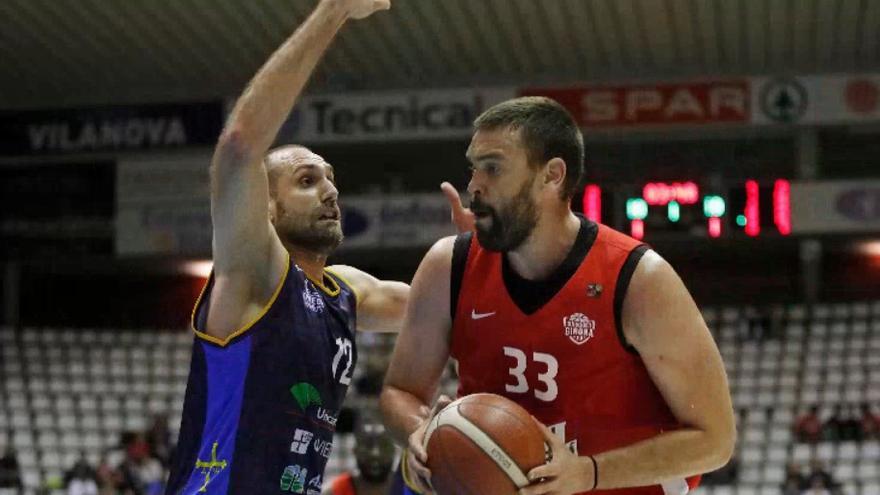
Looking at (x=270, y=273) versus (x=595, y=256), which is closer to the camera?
(x=595, y=256)

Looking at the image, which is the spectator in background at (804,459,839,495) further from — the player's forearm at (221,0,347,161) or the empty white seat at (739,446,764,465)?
the player's forearm at (221,0,347,161)

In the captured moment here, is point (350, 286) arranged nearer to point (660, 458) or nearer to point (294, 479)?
point (294, 479)

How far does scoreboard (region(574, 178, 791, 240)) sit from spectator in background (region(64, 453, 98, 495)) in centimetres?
647

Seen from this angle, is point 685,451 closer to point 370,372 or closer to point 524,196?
point 524,196

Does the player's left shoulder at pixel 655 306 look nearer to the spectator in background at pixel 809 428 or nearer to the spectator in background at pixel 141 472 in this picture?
the spectator in background at pixel 141 472

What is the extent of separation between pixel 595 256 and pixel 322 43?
0.97m

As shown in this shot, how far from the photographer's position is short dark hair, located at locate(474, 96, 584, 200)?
3.59 m

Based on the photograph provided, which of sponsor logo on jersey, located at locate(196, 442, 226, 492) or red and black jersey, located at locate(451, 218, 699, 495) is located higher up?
red and black jersey, located at locate(451, 218, 699, 495)

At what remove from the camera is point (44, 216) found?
20.8m

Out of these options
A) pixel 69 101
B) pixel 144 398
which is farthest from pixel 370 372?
pixel 69 101

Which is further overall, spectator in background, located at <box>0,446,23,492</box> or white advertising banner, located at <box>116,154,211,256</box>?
white advertising banner, located at <box>116,154,211,256</box>

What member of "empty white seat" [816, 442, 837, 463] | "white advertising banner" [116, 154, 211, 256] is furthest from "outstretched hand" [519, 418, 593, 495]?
"white advertising banner" [116, 154, 211, 256]

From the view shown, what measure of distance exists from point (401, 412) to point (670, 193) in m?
12.7

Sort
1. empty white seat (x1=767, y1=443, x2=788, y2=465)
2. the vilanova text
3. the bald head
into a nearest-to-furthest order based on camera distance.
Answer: the bald head < empty white seat (x1=767, y1=443, x2=788, y2=465) < the vilanova text
